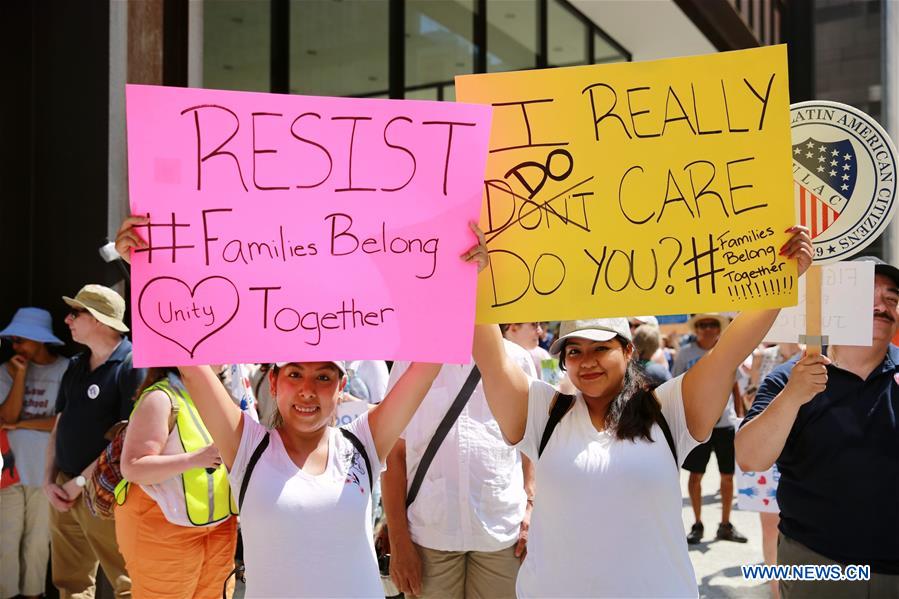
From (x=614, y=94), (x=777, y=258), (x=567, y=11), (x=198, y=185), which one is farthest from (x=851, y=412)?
(x=567, y=11)

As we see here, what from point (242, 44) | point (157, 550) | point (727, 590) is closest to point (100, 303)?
point (157, 550)

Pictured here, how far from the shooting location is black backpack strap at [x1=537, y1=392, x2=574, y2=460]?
266 cm

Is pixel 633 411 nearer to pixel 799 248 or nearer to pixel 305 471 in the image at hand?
pixel 799 248

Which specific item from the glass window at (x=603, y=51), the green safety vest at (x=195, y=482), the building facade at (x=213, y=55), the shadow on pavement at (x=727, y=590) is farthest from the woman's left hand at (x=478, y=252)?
the glass window at (x=603, y=51)

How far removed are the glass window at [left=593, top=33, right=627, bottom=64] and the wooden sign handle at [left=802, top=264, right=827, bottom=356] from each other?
11136 mm

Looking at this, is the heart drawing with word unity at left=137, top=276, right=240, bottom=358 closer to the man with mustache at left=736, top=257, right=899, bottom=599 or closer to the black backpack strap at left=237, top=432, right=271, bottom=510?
the black backpack strap at left=237, top=432, right=271, bottom=510

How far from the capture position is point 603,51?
44.7 feet

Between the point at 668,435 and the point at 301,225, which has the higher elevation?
the point at 301,225

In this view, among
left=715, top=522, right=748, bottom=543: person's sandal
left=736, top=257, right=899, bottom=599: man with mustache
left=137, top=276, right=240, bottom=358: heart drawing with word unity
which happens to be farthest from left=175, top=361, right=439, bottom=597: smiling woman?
left=715, top=522, right=748, bottom=543: person's sandal

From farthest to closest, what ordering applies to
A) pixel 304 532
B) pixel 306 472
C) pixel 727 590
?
pixel 727 590
pixel 306 472
pixel 304 532

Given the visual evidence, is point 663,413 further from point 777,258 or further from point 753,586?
point 753,586

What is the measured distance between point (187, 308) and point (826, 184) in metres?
2.16

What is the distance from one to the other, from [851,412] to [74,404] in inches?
144

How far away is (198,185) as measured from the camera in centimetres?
242
